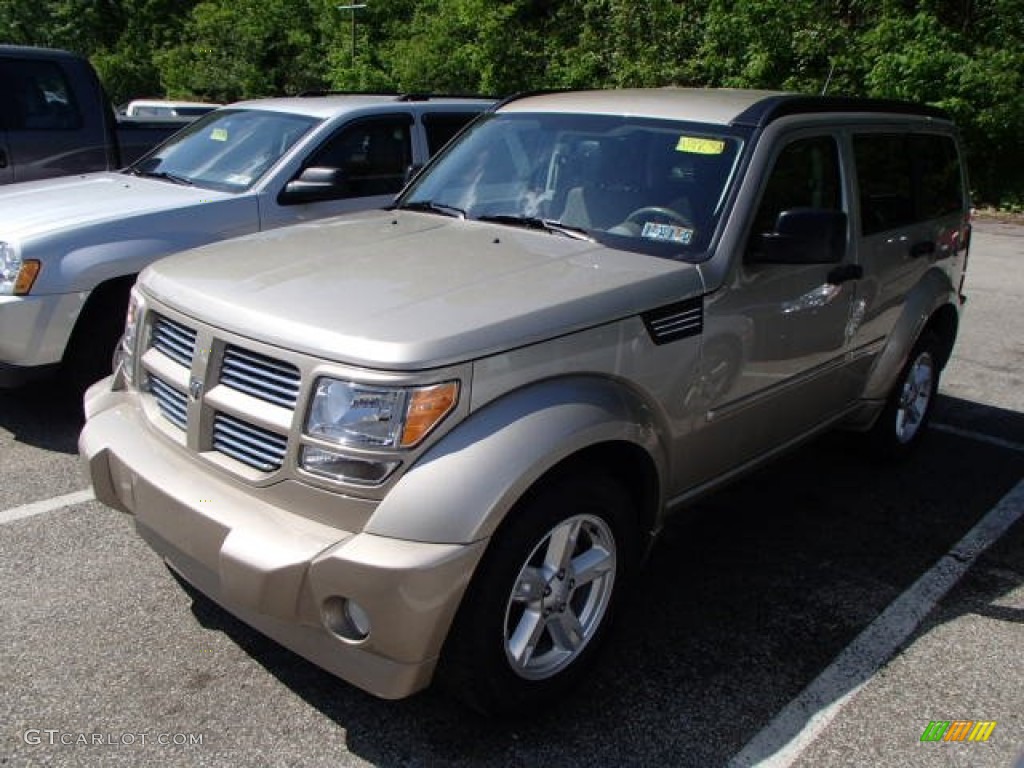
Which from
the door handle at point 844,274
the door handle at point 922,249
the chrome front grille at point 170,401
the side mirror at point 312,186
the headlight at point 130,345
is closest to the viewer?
the chrome front grille at point 170,401

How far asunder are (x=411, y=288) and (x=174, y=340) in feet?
2.68

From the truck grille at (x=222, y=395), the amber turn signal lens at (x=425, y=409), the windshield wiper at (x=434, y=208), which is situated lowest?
the truck grille at (x=222, y=395)

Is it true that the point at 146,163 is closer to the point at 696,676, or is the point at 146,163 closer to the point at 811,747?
the point at 696,676

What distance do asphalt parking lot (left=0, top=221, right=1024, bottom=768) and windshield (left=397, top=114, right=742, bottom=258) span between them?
1.42 meters

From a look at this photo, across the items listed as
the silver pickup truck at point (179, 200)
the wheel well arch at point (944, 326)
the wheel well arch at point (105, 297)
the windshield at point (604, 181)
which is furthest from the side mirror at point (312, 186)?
the wheel well arch at point (944, 326)

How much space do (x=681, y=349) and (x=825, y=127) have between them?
4.77 feet

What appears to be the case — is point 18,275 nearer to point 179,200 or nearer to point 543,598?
point 179,200

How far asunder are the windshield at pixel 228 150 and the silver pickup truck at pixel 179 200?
0.03 ft

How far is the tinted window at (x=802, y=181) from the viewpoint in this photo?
351 centimetres

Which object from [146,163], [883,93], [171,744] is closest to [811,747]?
[171,744]

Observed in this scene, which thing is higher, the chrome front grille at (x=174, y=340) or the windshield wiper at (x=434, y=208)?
the windshield wiper at (x=434, y=208)

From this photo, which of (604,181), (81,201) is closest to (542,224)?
(604,181)

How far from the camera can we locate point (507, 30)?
21.5 meters

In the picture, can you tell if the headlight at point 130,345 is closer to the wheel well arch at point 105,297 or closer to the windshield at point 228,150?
the wheel well arch at point 105,297
